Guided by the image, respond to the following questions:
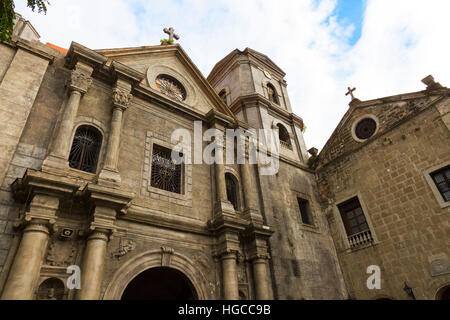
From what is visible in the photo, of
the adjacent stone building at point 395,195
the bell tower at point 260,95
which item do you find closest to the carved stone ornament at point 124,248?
the bell tower at point 260,95

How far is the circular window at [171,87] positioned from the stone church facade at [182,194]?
53 millimetres

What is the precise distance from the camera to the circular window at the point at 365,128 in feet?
41.7

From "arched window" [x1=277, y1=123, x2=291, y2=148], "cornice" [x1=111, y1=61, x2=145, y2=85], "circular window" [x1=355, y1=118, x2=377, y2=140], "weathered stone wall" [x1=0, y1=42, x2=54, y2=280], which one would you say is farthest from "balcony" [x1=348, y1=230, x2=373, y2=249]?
"weathered stone wall" [x1=0, y1=42, x2=54, y2=280]

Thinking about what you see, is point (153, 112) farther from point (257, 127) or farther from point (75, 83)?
point (257, 127)

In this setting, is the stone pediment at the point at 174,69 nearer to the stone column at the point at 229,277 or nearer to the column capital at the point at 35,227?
the stone column at the point at 229,277

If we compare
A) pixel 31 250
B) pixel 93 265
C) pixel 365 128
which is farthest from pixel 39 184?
pixel 365 128

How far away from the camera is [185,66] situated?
12.0 m

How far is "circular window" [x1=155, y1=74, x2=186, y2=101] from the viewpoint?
10.9 metres

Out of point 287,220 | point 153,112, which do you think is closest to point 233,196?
point 287,220

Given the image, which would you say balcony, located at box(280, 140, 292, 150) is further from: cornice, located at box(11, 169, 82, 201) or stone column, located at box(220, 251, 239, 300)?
cornice, located at box(11, 169, 82, 201)

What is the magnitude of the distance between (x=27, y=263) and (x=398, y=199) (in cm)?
1154

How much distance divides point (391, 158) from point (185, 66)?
9055 millimetres

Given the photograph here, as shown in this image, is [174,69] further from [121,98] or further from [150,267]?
[150,267]

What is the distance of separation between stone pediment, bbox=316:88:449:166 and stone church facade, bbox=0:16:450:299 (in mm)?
54
